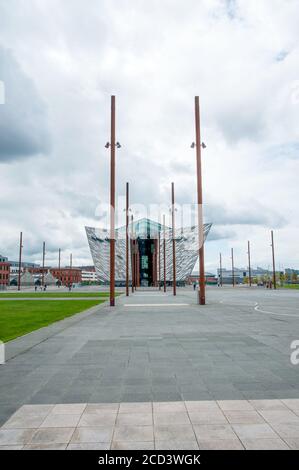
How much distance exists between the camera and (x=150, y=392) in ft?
17.4

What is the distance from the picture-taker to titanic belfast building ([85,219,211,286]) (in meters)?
91.5

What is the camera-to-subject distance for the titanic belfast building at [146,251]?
91500 millimetres

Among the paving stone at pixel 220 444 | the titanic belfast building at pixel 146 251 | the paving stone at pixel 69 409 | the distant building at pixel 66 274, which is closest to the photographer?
the paving stone at pixel 220 444

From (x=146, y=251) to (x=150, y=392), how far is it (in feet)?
315

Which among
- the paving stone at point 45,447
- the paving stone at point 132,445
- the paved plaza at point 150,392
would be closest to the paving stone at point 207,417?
the paved plaza at point 150,392

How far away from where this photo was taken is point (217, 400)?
4.94 metres

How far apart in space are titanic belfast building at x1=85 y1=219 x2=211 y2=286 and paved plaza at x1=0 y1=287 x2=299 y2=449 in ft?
263

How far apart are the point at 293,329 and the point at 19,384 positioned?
894cm

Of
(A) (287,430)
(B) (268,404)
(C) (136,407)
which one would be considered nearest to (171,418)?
(C) (136,407)

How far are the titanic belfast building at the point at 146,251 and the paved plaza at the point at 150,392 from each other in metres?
80.1

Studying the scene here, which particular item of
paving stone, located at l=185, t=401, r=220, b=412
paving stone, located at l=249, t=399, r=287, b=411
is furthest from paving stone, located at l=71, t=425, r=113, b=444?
paving stone, located at l=249, t=399, r=287, b=411

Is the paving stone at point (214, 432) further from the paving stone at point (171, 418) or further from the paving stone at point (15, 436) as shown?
the paving stone at point (15, 436)
